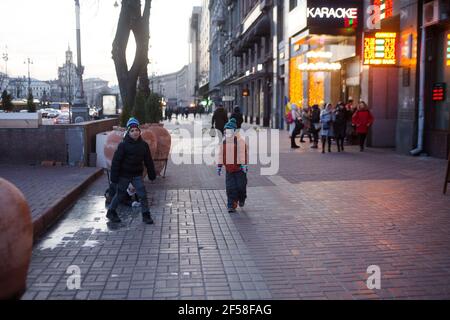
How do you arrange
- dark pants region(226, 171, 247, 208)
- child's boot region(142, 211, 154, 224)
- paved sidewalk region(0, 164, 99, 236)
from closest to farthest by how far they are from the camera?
paved sidewalk region(0, 164, 99, 236) → child's boot region(142, 211, 154, 224) → dark pants region(226, 171, 247, 208)

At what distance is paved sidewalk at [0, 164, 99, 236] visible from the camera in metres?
7.92

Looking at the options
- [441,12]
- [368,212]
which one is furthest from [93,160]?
[441,12]

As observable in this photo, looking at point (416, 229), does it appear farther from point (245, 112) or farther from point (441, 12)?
point (245, 112)

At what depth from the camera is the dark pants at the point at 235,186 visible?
892 cm

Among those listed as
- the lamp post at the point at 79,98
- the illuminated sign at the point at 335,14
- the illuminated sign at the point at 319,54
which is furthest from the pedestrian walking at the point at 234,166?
the illuminated sign at the point at 319,54

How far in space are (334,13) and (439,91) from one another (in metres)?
6.03

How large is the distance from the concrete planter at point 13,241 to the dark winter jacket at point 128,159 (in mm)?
3825

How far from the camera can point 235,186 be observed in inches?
352

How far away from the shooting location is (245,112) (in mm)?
54281

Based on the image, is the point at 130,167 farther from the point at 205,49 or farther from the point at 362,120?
the point at 205,49

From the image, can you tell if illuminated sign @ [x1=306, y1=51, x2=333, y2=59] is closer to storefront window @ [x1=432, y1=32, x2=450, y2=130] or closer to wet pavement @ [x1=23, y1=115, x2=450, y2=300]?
storefront window @ [x1=432, y1=32, x2=450, y2=130]

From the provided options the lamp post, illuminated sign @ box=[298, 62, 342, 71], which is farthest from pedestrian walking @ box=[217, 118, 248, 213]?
the lamp post

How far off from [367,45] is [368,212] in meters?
10.4

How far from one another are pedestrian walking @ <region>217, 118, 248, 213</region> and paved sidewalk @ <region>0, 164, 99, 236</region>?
2.63 meters
